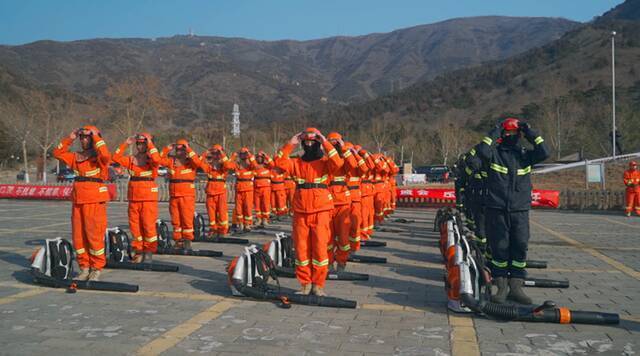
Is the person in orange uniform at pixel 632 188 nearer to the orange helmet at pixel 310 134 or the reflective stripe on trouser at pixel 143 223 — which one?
the orange helmet at pixel 310 134

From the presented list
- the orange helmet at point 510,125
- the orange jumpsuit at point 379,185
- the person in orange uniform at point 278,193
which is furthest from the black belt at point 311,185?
the person in orange uniform at point 278,193

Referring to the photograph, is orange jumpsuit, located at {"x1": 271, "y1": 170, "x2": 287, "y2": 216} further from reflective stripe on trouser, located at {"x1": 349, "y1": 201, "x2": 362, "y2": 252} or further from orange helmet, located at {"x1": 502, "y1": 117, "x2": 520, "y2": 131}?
orange helmet, located at {"x1": 502, "y1": 117, "x2": 520, "y2": 131}

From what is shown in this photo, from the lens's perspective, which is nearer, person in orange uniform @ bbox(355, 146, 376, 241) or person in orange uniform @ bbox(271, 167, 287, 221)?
person in orange uniform @ bbox(355, 146, 376, 241)

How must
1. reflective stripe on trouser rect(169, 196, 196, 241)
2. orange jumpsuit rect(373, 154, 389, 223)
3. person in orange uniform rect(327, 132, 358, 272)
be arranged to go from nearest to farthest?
person in orange uniform rect(327, 132, 358, 272) → reflective stripe on trouser rect(169, 196, 196, 241) → orange jumpsuit rect(373, 154, 389, 223)

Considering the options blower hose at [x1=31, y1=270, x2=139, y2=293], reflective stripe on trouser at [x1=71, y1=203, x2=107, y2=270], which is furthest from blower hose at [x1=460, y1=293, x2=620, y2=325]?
reflective stripe on trouser at [x1=71, y1=203, x2=107, y2=270]

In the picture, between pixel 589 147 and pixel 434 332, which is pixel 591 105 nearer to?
pixel 589 147

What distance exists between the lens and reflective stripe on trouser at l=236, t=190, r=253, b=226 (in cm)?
1469

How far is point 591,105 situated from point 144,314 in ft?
237

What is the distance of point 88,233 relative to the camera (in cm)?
800

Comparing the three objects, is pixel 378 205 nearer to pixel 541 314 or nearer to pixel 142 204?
pixel 142 204

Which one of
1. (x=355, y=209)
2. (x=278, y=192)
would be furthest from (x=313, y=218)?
(x=278, y=192)

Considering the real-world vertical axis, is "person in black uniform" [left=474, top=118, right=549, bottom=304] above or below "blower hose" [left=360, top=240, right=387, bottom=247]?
above

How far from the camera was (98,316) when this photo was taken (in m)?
6.38

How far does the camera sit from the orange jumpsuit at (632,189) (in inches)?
813
